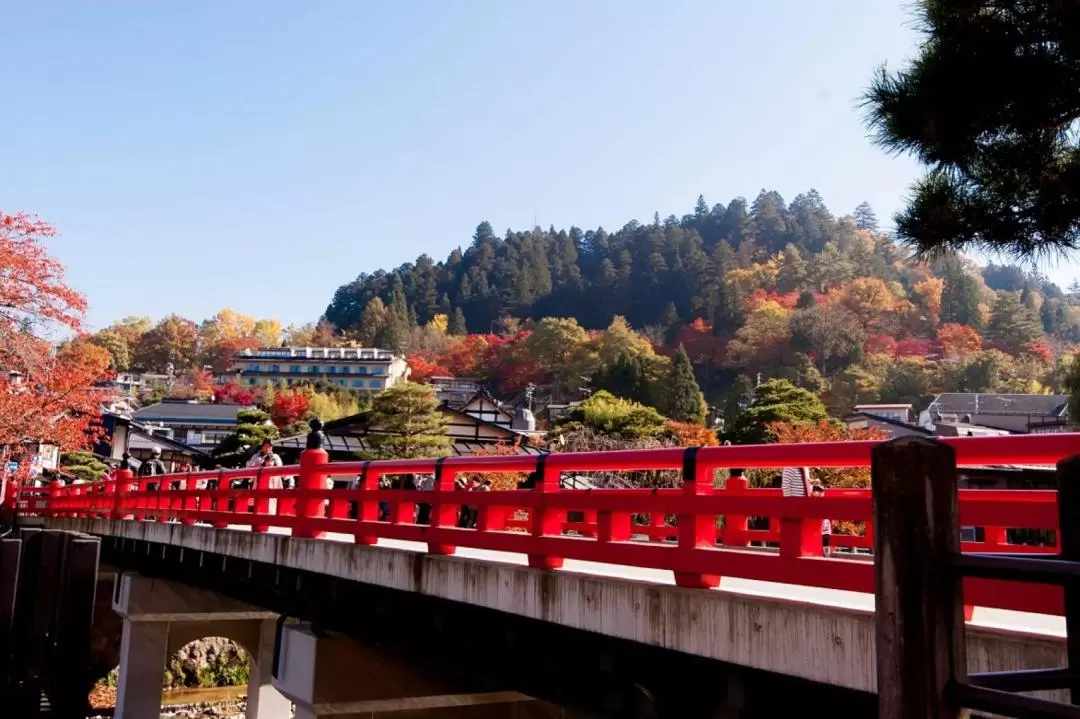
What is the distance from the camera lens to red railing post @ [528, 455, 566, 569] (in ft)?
18.5

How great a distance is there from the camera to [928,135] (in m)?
7.83

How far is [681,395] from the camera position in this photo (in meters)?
63.5

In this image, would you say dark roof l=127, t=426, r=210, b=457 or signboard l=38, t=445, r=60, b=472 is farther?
dark roof l=127, t=426, r=210, b=457

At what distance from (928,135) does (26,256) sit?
67.0 feet

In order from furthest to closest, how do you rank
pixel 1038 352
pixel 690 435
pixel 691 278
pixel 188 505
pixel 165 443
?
pixel 691 278, pixel 1038 352, pixel 165 443, pixel 690 435, pixel 188 505

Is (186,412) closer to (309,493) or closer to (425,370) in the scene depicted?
(425,370)

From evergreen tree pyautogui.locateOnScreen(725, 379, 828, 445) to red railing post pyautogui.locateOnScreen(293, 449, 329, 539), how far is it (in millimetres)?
27914

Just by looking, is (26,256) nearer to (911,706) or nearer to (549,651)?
(549,651)

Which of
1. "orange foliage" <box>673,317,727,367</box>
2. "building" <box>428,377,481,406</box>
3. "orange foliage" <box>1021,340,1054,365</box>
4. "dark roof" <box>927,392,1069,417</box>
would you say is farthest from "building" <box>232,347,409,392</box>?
"orange foliage" <box>1021,340,1054,365</box>

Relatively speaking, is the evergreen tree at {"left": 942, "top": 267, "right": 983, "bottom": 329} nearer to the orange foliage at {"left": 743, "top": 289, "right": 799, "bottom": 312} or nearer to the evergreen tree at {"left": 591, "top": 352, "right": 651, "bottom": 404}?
the orange foliage at {"left": 743, "top": 289, "right": 799, "bottom": 312}

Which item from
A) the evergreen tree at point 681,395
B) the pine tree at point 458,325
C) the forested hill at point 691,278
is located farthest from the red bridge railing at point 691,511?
the pine tree at point 458,325

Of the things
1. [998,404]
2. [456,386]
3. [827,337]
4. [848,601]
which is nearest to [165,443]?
[848,601]

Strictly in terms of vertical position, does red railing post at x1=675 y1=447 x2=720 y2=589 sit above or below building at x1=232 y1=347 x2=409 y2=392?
below

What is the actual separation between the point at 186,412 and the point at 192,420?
1026 mm
